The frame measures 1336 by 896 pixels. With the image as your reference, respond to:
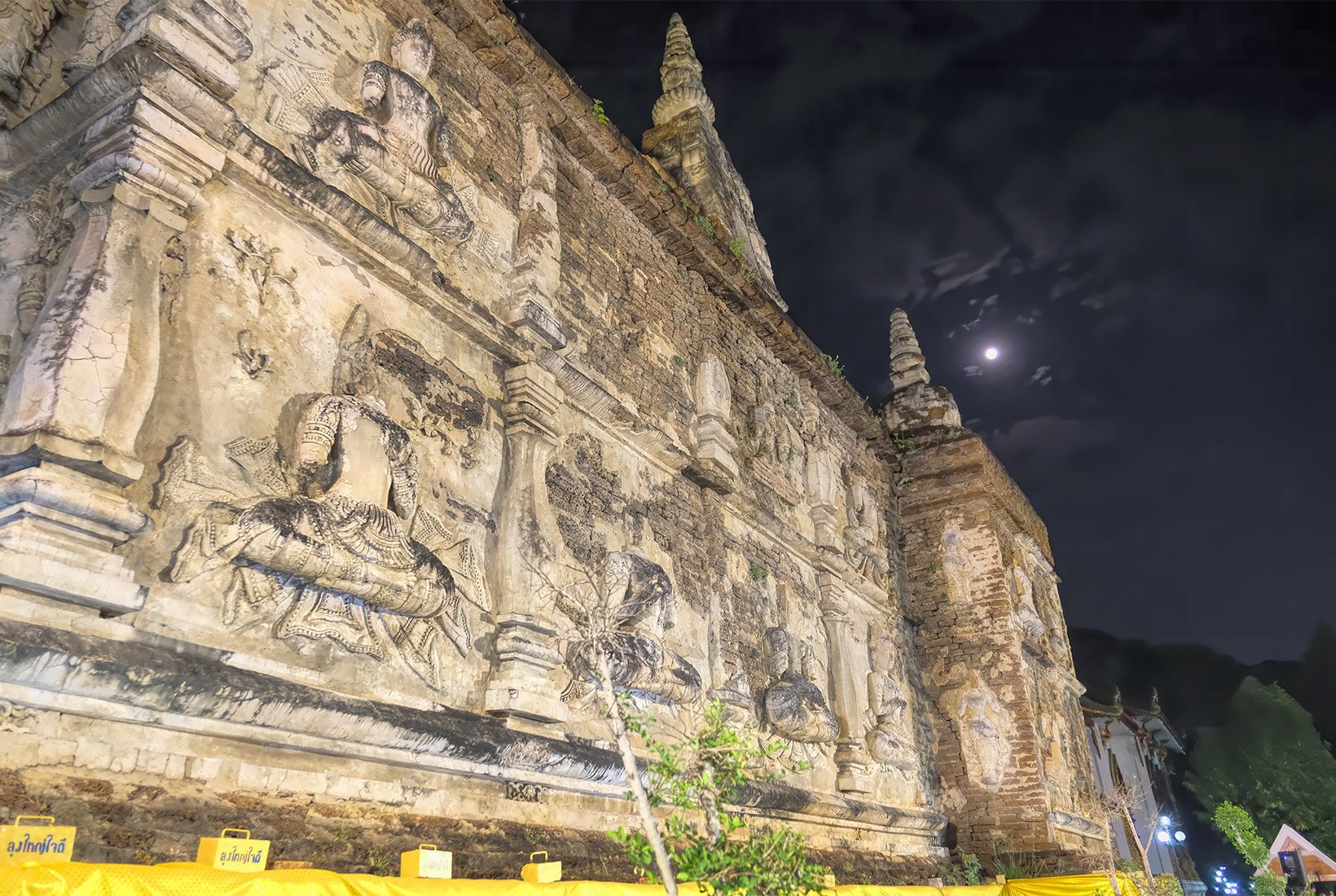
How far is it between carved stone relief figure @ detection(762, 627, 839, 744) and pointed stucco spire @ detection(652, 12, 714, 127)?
633 cm

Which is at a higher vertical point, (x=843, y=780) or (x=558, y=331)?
(x=558, y=331)

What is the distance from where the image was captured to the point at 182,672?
8.77 ft

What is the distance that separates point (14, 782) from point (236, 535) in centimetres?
91

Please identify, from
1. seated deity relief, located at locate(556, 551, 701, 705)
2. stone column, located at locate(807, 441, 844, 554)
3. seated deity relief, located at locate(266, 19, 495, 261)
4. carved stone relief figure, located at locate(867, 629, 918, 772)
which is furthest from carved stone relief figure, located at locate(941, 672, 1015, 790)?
seated deity relief, located at locate(266, 19, 495, 261)

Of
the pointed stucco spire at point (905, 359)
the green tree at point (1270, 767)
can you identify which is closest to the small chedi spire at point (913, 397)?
the pointed stucco spire at point (905, 359)

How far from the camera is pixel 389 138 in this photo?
4367 mm

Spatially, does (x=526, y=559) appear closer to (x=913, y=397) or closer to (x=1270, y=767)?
(x=913, y=397)

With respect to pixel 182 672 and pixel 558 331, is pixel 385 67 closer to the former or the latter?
pixel 558 331

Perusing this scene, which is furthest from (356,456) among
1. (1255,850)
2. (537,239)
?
(1255,850)

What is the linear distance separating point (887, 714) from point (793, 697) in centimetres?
207

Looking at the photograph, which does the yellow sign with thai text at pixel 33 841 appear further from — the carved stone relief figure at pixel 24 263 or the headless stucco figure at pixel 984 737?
the headless stucco figure at pixel 984 737

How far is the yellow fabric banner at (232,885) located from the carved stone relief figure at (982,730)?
21.1 ft

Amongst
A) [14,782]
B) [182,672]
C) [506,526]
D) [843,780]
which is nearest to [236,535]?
[182,672]

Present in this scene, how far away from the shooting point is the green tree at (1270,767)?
65.6ft
